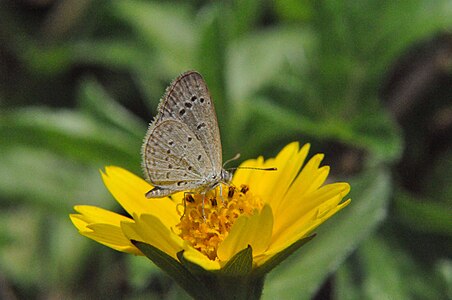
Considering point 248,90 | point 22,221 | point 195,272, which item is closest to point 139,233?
point 195,272

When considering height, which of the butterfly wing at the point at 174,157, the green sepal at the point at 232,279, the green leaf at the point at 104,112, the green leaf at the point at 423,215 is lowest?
the green leaf at the point at 423,215

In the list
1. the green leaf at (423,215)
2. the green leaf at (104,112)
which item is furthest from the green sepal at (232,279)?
the green leaf at (104,112)

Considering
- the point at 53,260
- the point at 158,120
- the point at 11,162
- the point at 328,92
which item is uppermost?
the point at 158,120

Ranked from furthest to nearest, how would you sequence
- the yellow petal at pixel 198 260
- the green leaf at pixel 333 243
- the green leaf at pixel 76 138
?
the green leaf at pixel 76 138 → the green leaf at pixel 333 243 → the yellow petal at pixel 198 260

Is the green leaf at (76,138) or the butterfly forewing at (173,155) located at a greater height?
the butterfly forewing at (173,155)

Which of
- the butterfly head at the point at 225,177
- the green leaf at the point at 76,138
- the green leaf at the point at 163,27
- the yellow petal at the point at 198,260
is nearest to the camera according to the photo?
the yellow petal at the point at 198,260

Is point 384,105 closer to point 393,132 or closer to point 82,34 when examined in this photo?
point 393,132

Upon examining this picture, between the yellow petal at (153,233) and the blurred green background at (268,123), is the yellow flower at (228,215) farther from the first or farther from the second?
the blurred green background at (268,123)
